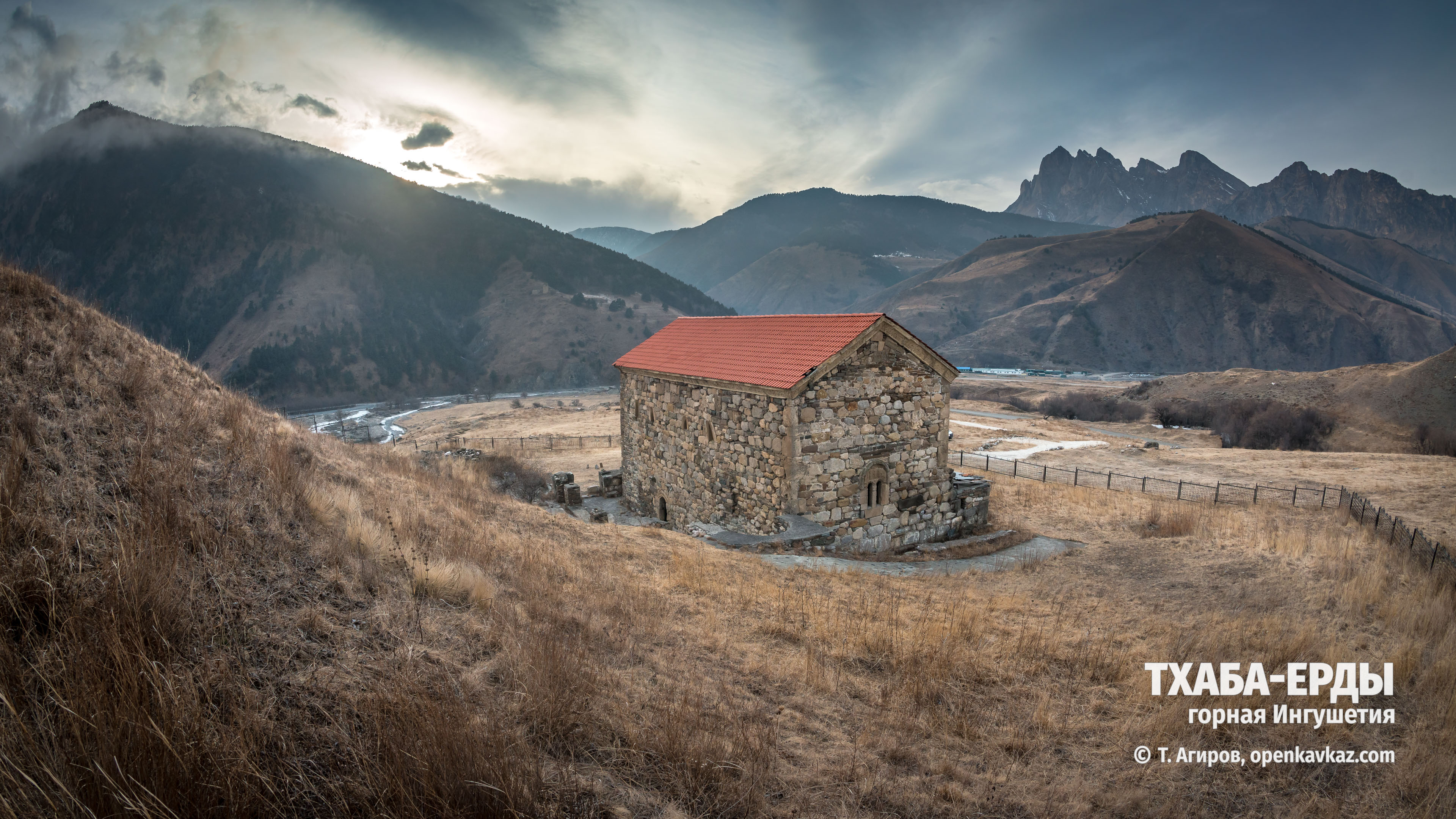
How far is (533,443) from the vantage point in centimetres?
3425

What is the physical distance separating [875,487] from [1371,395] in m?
43.7

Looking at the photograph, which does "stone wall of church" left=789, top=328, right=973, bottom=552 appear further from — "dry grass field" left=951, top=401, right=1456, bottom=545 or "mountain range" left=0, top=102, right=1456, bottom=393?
"mountain range" left=0, top=102, right=1456, bottom=393

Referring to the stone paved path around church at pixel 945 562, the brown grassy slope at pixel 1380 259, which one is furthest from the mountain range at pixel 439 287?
the stone paved path around church at pixel 945 562

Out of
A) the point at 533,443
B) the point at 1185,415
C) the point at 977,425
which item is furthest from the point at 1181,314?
the point at 533,443

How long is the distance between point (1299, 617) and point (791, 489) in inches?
306

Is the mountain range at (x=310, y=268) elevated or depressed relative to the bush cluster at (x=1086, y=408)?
elevated

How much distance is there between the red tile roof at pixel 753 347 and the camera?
1270 cm

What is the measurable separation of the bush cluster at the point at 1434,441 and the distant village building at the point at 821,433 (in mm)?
31407

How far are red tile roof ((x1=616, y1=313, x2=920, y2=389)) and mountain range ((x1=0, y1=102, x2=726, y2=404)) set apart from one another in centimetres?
6748

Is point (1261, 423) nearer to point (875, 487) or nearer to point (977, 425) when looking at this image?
point (977, 425)

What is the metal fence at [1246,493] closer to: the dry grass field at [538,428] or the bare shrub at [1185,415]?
the dry grass field at [538,428]

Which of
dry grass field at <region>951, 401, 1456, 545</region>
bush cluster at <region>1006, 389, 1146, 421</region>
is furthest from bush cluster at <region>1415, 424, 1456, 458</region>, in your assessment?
bush cluster at <region>1006, 389, 1146, 421</region>

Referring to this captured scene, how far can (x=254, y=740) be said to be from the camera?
8.50 feet

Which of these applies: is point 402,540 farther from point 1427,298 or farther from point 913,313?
point 1427,298
